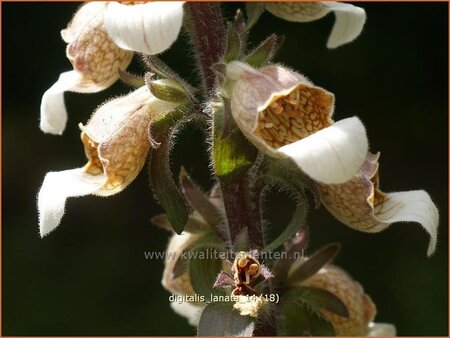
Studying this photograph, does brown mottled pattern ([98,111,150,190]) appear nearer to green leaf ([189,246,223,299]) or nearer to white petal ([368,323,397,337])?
green leaf ([189,246,223,299])

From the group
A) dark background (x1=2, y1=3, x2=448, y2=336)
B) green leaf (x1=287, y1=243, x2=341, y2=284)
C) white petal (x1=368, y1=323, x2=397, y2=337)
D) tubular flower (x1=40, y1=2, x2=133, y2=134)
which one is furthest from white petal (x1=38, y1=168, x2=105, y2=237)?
dark background (x1=2, y1=3, x2=448, y2=336)

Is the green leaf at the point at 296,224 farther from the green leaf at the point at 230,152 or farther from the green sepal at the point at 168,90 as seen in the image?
the green sepal at the point at 168,90

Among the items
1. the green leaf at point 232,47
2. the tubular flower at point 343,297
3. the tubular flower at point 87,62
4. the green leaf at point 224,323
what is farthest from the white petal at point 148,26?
the tubular flower at point 343,297

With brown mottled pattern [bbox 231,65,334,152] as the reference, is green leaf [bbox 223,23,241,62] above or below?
above

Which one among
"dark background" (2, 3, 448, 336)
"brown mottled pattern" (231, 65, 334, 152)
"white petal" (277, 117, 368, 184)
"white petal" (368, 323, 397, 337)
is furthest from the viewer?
Result: "dark background" (2, 3, 448, 336)

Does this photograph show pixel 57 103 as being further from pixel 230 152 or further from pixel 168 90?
pixel 230 152

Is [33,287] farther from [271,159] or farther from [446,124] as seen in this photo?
[271,159]
